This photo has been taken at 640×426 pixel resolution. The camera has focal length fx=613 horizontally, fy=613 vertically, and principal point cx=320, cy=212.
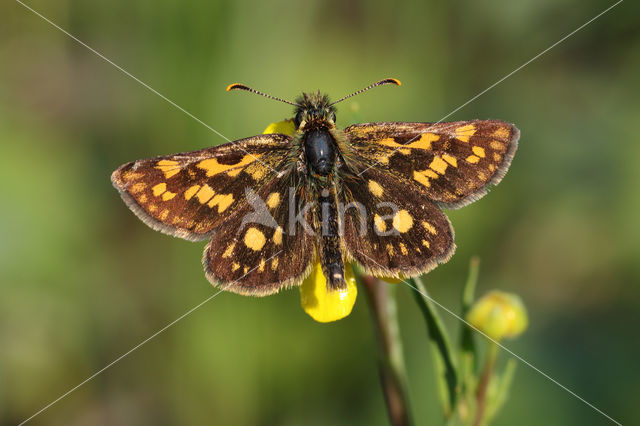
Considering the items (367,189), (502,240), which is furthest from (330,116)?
(502,240)

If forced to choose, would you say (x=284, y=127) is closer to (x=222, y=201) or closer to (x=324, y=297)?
(x=222, y=201)

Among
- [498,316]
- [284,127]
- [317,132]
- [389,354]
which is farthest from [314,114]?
[498,316]

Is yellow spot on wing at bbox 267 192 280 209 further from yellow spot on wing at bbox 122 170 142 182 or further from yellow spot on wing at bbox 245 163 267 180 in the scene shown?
yellow spot on wing at bbox 122 170 142 182

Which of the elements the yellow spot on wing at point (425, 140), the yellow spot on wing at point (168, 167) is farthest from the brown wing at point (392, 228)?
the yellow spot on wing at point (168, 167)

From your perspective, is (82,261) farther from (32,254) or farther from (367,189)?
(367,189)

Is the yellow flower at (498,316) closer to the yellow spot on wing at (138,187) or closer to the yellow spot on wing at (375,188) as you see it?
the yellow spot on wing at (375,188)

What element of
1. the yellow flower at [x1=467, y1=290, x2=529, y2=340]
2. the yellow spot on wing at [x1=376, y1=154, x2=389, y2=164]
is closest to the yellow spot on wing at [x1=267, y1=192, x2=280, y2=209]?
the yellow spot on wing at [x1=376, y1=154, x2=389, y2=164]

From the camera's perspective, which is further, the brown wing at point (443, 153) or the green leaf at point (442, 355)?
the brown wing at point (443, 153)
